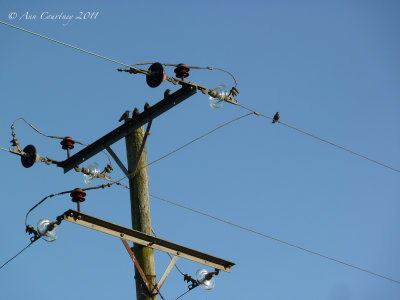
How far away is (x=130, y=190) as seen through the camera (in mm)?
10852

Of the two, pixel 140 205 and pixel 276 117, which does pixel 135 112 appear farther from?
pixel 276 117

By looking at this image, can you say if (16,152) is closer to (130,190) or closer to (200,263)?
(130,190)

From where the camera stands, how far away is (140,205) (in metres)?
10.7

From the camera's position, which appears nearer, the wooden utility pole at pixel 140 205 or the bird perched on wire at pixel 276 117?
the wooden utility pole at pixel 140 205

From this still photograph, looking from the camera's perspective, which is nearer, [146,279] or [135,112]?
[146,279]

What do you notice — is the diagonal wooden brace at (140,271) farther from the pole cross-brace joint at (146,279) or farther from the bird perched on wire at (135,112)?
the bird perched on wire at (135,112)

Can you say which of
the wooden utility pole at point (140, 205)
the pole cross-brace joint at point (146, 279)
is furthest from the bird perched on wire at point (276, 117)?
the pole cross-brace joint at point (146, 279)

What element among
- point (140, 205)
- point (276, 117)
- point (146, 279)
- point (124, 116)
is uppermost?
point (276, 117)

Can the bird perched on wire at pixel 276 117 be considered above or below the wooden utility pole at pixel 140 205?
above

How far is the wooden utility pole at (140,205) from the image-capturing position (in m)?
10.3

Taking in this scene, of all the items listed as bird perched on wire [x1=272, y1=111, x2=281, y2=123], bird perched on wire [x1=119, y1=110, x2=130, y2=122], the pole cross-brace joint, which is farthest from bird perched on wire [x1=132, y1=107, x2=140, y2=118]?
bird perched on wire [x1=272, y1=111, x2=281, y2=123]

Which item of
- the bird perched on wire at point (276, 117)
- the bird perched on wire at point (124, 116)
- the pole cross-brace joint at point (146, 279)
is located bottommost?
the pole cross-brace joint at point (146, 279)

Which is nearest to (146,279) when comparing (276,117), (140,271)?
(140,271)

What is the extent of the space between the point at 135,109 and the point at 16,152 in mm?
1765
